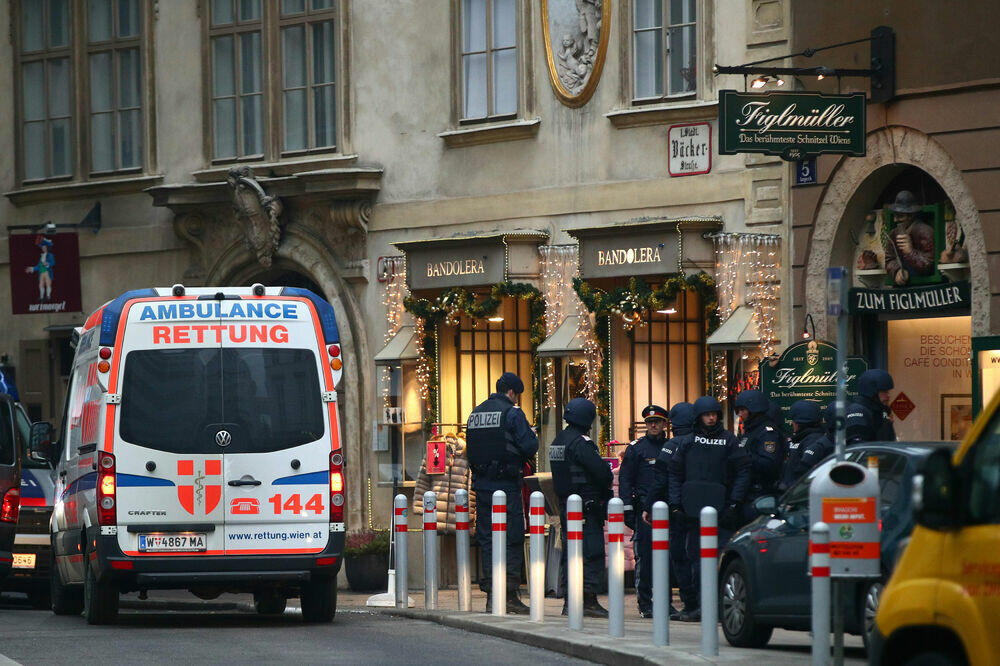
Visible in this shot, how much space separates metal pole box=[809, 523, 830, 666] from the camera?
1061cm

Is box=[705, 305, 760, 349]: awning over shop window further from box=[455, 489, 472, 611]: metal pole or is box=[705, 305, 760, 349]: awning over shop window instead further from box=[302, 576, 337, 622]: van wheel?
box=[302, 576, 337, 622]: van wheel

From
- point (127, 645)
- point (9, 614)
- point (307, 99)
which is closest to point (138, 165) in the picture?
point (307, 99)

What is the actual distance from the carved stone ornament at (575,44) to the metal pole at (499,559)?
25.8 feet

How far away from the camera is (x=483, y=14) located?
24.5 m

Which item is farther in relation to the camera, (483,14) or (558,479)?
(483,14)

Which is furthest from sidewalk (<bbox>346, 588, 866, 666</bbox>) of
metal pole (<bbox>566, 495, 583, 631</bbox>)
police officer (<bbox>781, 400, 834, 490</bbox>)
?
police officer (<bbox>781, 400, 834, 490</bbox>)

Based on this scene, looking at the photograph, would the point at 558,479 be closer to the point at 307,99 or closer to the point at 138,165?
the point at 307,99

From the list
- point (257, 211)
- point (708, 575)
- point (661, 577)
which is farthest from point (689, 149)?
point (708, 575)

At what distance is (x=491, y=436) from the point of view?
1706cm

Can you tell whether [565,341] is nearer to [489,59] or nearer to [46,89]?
[489,59]

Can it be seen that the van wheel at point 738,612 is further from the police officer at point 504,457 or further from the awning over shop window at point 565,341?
the awning over shop window at point 565,341

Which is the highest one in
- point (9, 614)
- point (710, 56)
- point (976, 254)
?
point (710, 56)

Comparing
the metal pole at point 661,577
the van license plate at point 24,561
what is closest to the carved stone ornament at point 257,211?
the van license plate at point 24,561

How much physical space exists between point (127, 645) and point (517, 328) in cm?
1118
